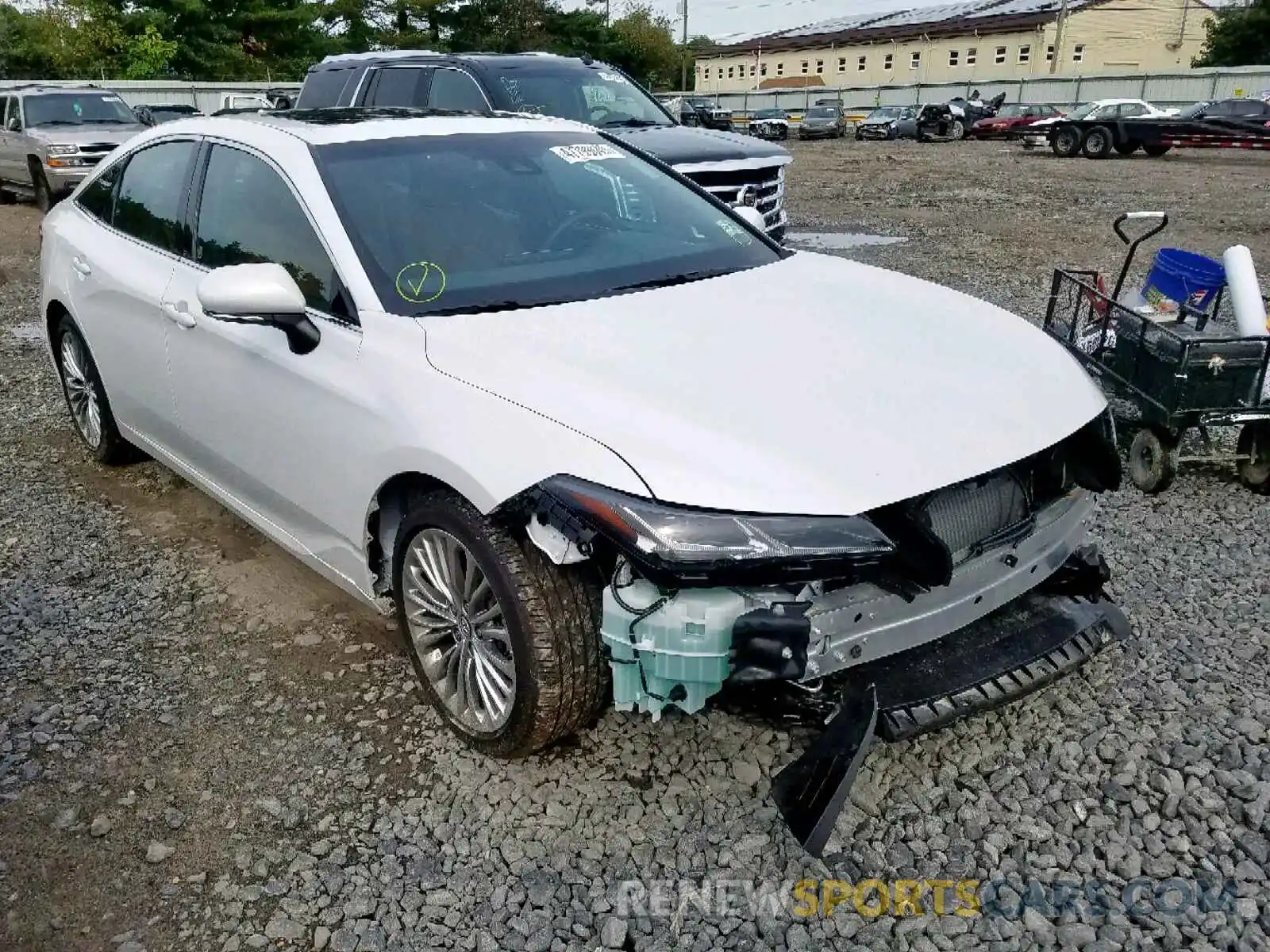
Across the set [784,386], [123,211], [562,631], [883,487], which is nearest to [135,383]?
[123,211]

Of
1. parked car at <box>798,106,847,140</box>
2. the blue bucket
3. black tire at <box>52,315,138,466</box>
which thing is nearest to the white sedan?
black tire at <box>52,315,138,466</box>

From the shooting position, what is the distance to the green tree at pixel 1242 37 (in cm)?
4612

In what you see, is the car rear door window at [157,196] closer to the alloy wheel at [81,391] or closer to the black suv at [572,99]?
the alloy wheel at [81,391]

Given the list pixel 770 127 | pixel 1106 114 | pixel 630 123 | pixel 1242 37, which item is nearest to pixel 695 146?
pixel 630 123

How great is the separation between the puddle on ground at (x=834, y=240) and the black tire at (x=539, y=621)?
880 cm

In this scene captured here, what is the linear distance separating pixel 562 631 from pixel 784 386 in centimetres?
83

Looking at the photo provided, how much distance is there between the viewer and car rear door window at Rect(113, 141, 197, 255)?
151 inches

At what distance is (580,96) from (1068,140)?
1945cm

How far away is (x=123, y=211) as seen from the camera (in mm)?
4242

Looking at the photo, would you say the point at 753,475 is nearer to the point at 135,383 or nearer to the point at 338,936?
the point at 338,936

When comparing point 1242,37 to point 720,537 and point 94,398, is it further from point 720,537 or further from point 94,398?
point 720,537

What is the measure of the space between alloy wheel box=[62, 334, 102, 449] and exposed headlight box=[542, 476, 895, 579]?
139 inches

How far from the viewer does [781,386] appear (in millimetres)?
2543

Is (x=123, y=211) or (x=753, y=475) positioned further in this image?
(x=123, y=211)
